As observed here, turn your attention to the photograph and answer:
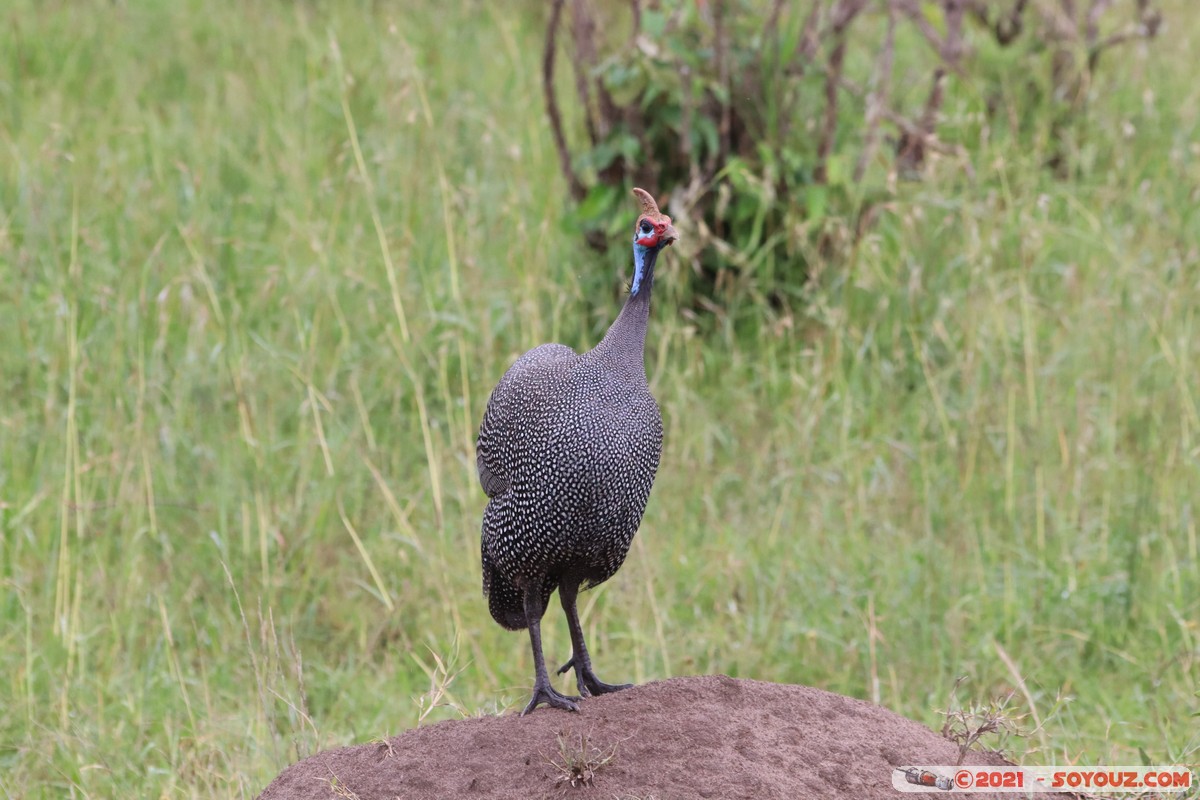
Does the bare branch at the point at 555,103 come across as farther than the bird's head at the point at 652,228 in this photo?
Yes

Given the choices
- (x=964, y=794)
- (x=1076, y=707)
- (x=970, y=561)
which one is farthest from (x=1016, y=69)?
(x=964, y=794)

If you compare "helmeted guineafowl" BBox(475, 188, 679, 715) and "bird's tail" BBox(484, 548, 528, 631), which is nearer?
"helmeted guineafowl" BBox(475, 188, 679, 715)

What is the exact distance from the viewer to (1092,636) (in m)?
4.80

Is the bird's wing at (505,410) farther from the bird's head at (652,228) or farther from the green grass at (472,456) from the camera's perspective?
the green grass at (472,456)

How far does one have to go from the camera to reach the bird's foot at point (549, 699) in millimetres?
3355

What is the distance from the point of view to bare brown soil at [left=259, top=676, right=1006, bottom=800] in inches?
113

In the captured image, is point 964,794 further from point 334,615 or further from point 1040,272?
point 1040,272

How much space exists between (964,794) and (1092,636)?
2.10m

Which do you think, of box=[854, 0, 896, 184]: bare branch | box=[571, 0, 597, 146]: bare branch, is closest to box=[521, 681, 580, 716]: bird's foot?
box=[571, 0, 597, 146]: bare branch

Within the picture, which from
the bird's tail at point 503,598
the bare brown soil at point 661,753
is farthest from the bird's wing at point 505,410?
the bare brown soil at point 661,753

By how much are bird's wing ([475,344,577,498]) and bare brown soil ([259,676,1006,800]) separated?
2.10 ft

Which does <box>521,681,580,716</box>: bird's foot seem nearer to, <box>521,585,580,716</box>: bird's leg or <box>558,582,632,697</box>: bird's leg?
<box>521,585,580,716</box>: bird's leg

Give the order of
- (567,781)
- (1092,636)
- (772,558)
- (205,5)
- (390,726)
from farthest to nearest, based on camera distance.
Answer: (205,5), (772,558), (1092,636), (390,726), (567,781)

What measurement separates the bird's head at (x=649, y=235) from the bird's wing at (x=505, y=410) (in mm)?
340
